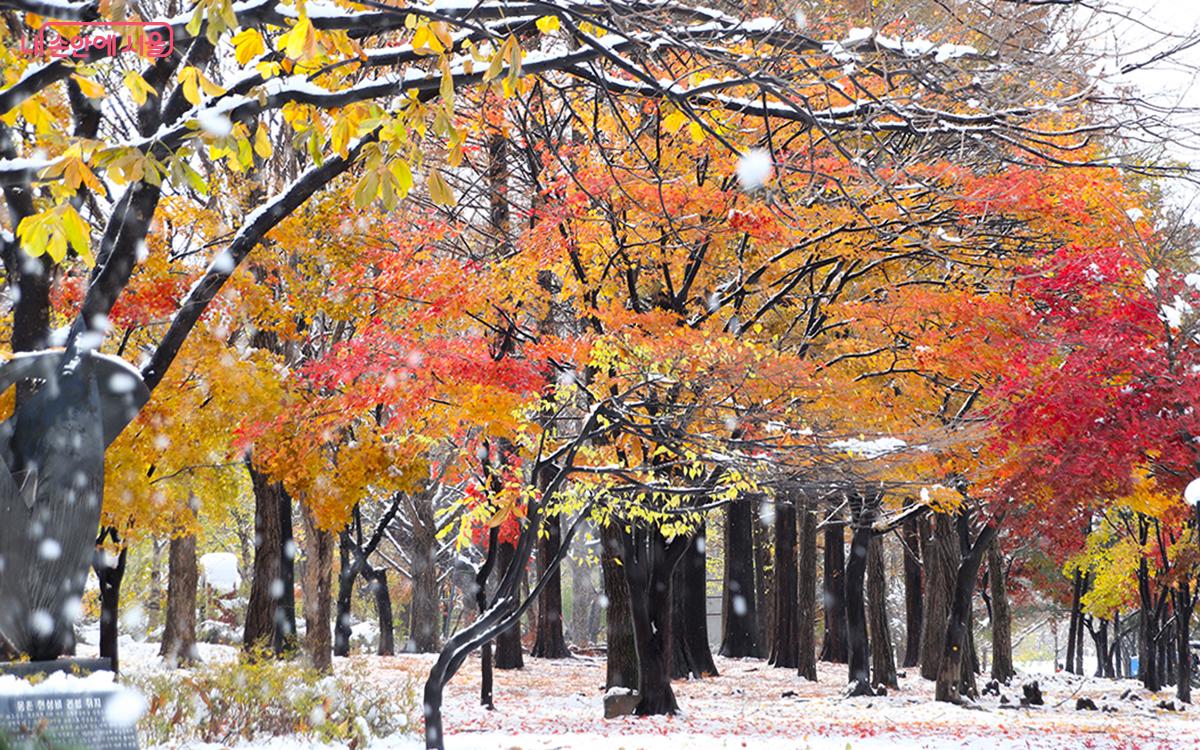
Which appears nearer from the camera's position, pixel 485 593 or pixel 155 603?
pixel 485 593

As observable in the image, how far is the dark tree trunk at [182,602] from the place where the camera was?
21.9 metres

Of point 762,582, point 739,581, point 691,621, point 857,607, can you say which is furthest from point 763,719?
point 762,582

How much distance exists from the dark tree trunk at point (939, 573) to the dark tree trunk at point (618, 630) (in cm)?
751

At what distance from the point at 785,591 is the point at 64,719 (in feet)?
80.4

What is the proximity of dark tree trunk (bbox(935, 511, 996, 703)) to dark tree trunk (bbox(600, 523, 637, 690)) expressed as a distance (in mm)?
6144

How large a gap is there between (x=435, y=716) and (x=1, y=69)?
21.6ft

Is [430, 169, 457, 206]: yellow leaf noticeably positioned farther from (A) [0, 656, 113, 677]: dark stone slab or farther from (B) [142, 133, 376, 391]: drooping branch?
(A) [0, 656, 113, 677]: dark stone slab

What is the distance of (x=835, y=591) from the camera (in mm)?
28734

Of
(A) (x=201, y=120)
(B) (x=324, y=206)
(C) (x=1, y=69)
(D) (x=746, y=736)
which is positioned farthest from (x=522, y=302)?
(A) (x=201, y=120)

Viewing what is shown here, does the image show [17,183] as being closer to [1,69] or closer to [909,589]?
[1,69]

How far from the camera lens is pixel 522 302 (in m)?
16.4

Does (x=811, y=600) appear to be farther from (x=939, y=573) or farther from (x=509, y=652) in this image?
(x=509, y=652)

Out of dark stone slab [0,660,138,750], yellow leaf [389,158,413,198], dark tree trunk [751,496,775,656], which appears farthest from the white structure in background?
yellow leaf [389,158,413,198]

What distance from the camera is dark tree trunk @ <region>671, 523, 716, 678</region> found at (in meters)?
25.8
